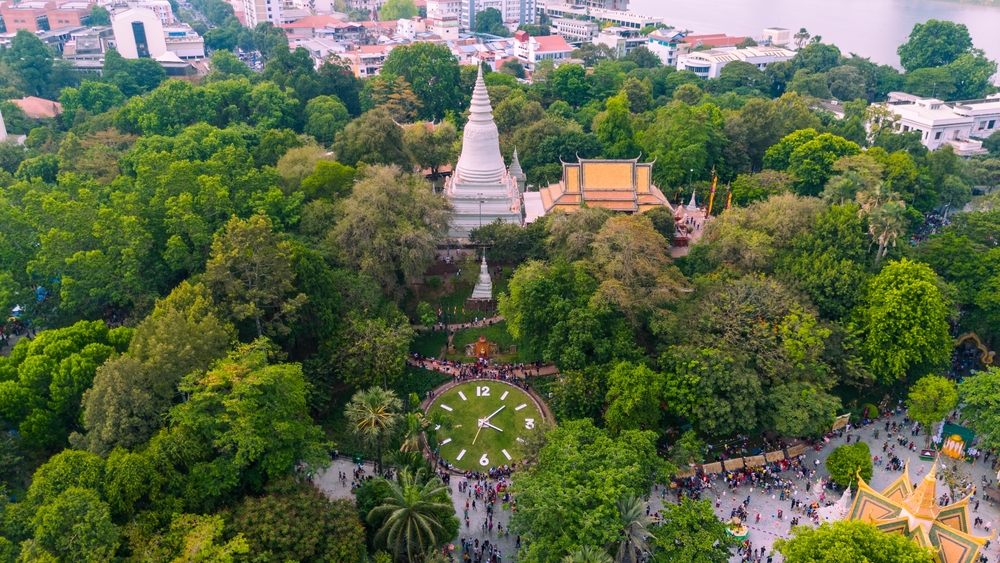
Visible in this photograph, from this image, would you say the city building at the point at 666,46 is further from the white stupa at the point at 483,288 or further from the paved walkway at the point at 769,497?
the paved walkway at the point at 769,497

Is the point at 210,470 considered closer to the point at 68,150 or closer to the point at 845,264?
the point at 845,264

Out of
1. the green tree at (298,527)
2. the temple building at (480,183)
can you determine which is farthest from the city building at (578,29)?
the green tree at (298,527)

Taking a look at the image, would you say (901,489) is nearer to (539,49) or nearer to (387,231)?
(387,231)

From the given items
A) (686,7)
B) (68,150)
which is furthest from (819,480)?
(686,7)

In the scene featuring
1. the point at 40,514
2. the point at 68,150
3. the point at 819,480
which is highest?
the point at 68,150

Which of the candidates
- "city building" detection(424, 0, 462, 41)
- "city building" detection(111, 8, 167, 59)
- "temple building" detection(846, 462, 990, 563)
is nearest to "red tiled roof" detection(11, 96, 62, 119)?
"city building" detection(111, 8, 167, 59)
